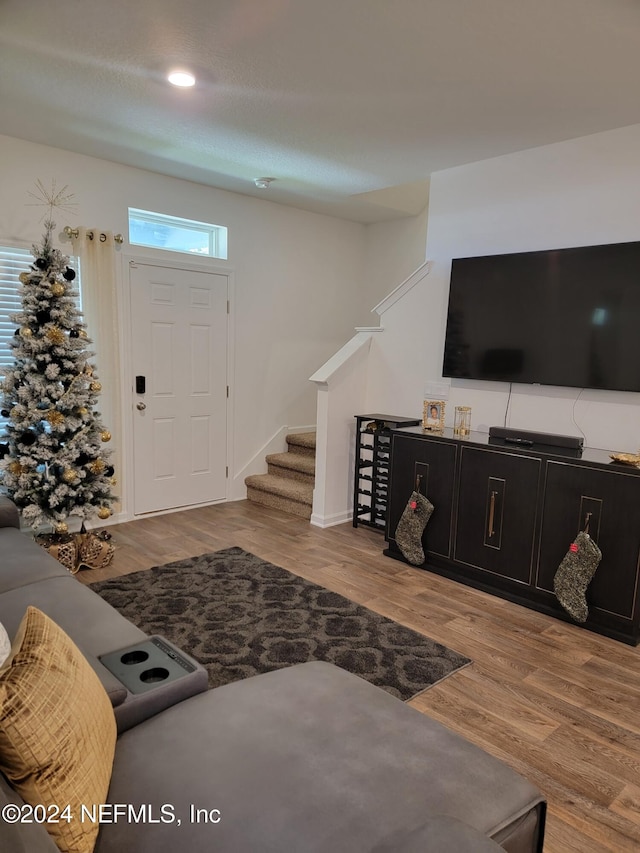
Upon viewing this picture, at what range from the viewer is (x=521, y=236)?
383cm

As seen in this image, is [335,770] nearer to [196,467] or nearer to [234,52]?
[234,52]

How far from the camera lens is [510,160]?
3854 mm

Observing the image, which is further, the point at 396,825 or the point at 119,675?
the point at 119,675

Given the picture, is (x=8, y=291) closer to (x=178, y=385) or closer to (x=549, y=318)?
(x=178, y=385)

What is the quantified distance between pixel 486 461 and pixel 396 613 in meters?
1.07

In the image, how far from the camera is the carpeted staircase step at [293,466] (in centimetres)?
527

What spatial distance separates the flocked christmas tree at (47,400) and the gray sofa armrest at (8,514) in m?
0.37

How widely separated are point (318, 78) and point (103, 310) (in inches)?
92.2

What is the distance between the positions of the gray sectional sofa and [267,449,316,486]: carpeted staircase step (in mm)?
3513

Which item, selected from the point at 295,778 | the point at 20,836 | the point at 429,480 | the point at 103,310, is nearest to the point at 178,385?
the point at 103,310

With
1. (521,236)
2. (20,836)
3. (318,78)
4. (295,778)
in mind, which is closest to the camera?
(20,836)

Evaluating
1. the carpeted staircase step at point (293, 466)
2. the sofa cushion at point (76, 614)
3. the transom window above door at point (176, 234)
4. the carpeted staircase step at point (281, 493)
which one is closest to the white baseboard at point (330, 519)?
the carpeted staircase step at point (281, 493)

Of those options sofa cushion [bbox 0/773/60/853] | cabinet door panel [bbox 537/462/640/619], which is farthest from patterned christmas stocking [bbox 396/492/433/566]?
sofa cushion [bbox 0/773/60/853]

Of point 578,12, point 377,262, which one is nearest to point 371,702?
point 578,12
